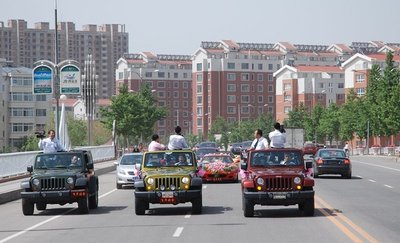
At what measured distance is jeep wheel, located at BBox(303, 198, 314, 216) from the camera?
21.0 metres

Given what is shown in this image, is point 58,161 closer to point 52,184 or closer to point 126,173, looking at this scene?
point 52,184

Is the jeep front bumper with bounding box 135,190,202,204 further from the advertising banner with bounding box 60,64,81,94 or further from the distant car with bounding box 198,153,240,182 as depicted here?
the advertising banner with bounding box 60,64,81,94

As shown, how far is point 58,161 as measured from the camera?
79.0 ft

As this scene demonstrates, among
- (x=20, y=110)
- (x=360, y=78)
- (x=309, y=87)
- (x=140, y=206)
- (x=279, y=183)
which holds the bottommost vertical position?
(x=140, y=206)

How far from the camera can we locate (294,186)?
2077 cm

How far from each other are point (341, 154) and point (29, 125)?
120294 mm

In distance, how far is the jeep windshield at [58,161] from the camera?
23.9 m

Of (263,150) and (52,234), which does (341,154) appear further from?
(52,234)

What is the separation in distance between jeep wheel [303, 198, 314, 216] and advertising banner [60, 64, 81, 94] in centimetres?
2838

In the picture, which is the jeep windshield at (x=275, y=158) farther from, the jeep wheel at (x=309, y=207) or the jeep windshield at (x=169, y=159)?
the jeep windshield at (x=169, y=159)

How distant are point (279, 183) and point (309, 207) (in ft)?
3.06

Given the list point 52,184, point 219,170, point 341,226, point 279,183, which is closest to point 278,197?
point 279,183

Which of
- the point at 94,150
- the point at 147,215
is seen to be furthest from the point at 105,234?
the point at 94,150

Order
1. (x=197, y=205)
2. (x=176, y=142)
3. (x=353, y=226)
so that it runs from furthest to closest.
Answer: (x=176, y=142)
(x=197, y=205)
(x=353, y=226)
